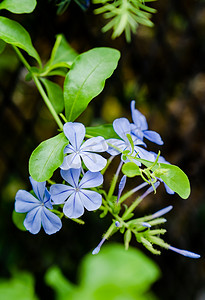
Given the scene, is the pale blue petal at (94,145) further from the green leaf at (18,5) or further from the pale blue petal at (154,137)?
the green leaf at (18,5)

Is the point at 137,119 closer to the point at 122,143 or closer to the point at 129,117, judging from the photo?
the point at 122,143

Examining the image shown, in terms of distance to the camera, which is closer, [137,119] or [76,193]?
[76,193]

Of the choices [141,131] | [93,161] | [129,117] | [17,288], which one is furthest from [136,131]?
[129,117]

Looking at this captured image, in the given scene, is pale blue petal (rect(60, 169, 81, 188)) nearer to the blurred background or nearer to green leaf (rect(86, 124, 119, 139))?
green leaf (rect(86, 124, 119, 139))

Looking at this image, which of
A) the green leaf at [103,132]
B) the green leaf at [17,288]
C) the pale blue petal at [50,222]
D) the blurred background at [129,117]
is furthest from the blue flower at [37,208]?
the green leaf at [17,288]

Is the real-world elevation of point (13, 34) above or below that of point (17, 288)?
above

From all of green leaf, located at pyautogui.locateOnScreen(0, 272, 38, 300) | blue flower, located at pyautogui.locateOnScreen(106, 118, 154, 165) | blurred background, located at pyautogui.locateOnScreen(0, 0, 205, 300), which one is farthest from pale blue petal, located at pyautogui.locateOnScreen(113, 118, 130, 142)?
green leaf, located at pyautogui.locateOnScreen(0, 272, 38, 300)

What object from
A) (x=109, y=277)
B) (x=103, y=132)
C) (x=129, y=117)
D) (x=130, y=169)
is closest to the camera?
(x=130, y=169)
